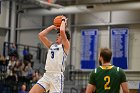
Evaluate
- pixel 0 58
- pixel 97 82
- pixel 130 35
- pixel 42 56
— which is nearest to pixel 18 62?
pixel 0 58

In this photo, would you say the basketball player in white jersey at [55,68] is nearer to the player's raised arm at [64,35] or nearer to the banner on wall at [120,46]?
the player's raised arm at [64,35]

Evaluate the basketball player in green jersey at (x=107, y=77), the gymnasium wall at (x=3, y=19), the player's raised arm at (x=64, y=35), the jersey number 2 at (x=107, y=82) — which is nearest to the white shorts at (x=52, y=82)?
the player's raised arm at (x=64, y=35)

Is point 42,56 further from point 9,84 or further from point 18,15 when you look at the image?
point 9,84

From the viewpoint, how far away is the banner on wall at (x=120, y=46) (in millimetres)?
19500

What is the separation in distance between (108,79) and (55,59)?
5.26 ft

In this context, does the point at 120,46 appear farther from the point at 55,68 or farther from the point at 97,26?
the point at 55,68

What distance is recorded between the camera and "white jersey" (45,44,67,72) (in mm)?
6430

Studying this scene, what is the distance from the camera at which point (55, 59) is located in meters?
6.47

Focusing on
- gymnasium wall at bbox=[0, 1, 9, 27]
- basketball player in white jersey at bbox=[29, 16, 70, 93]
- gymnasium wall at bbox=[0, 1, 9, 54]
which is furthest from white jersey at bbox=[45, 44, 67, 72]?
gymnasium wall at bbox=[0, 1, 9, 27]

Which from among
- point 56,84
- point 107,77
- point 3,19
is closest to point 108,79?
point 107,77

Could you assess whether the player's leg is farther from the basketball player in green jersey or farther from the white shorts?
the basketball player in green jersey

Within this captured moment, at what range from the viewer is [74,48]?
69.4 ft

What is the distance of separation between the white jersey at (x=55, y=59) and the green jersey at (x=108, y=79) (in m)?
1.38

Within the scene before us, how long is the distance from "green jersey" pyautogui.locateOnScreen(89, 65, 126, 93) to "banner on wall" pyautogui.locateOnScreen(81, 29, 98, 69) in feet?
50.0
